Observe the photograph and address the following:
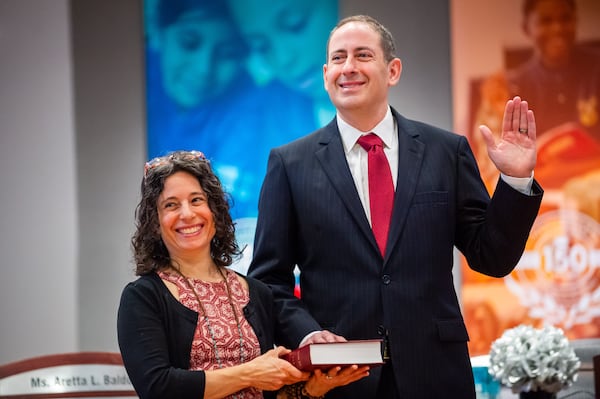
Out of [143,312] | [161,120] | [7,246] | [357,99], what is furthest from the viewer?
[161,120]

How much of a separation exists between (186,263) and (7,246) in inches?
112

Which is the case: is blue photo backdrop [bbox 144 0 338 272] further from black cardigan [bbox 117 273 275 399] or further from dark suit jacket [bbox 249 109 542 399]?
black cardigan [bbox 117 273 275 399]

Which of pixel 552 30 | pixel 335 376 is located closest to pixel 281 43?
pixel 552 30

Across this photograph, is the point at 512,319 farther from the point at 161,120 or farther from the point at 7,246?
the point at 7,246

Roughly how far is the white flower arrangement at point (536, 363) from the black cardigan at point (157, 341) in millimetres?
1148

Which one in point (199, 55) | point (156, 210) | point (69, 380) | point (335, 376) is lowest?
point (69, 380)

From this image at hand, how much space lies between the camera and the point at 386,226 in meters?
2.48

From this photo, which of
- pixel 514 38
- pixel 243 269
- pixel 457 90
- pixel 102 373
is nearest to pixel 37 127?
pixel 243 269

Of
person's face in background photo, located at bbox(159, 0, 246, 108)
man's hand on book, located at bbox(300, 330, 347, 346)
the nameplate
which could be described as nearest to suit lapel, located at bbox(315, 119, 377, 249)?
man's hand on book, located at bbox(300, 330, 347, 346)

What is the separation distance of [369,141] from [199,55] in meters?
2.87

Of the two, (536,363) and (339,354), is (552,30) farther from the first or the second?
(339,354)

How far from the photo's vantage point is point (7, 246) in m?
4.84

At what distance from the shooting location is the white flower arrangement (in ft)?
9.84

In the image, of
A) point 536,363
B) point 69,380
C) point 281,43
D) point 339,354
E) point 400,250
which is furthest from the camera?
point 281,43
